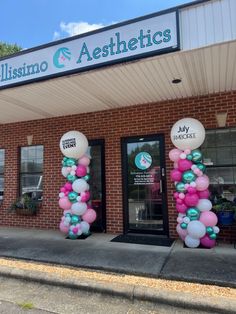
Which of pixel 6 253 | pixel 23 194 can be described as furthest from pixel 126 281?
pixel 23 194

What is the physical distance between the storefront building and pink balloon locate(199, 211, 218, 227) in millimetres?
790

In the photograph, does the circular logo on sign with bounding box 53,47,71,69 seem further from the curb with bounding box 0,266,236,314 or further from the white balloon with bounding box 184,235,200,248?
the white balloon with bounding box 184,235,200,248

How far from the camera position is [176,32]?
4141 millimetres

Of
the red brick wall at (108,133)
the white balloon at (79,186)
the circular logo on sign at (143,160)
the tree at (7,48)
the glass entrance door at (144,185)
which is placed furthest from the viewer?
the tree at (7,48)

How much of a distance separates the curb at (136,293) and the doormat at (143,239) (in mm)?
2039

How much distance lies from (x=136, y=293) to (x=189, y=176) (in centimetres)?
236

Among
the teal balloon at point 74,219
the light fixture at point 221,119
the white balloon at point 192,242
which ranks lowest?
the white balloon at point 192,242

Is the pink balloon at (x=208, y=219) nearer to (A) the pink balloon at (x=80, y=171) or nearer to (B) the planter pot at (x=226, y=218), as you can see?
(B) the planter pot at (x=226, y=218)

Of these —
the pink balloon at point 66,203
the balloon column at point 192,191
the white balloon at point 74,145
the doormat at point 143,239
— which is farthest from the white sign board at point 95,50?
the doormat at point 143,239

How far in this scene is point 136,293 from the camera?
3.70 metres

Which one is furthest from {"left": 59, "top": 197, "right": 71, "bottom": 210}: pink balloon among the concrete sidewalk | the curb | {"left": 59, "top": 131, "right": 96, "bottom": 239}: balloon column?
the curb

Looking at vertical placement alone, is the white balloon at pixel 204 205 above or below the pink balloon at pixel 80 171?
below

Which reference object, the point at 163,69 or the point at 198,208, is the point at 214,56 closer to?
the point at 163,69

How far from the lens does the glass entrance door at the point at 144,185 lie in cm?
645
